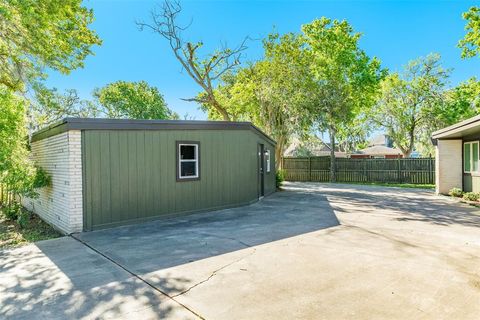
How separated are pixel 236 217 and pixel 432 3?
14195 mm

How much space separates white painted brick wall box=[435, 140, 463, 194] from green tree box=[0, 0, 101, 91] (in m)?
14.2

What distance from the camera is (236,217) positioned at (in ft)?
24.1

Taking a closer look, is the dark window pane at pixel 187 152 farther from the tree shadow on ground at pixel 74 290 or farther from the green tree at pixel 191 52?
the green tree at pixel 191 52

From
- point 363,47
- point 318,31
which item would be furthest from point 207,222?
point 363,47

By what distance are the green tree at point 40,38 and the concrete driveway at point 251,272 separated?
21.1ft

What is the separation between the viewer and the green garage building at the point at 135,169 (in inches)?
235

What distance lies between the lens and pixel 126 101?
30891 mm

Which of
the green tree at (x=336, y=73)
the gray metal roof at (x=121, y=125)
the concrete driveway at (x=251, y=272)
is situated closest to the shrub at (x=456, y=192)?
the concrete driveway at (x=251, y=272)

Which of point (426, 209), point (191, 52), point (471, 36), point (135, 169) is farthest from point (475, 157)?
point (191, 52)

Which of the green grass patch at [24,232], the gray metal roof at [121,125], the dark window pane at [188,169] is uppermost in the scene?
the gray metal roof at [121,125]

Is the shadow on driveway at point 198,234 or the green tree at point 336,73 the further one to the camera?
the green tree at point 336,73

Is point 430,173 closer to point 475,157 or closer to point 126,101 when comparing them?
point 475,157

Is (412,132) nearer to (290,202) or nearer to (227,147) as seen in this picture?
(290,202)

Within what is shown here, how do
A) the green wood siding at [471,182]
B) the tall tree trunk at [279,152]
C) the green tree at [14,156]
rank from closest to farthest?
the green tree at [14,156] < the green wood siding at [471,182] < the tall tree trunk at [279,152]
